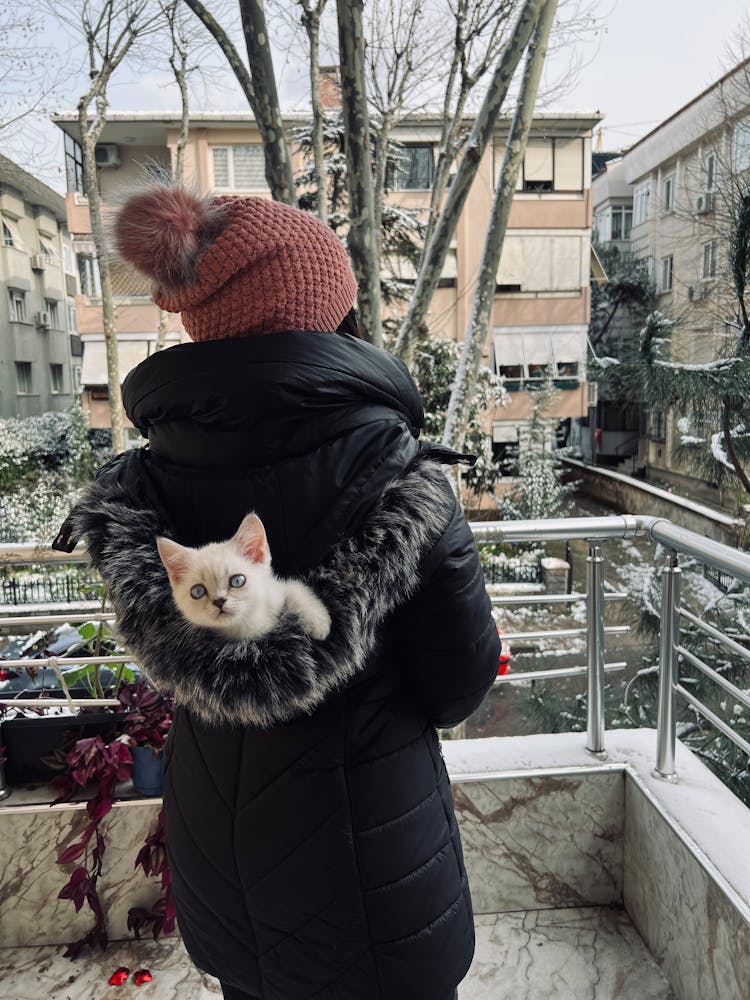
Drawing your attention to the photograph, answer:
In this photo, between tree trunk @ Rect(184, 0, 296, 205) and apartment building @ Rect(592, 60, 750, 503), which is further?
apartment building @ Rect(592, 60, 750, 503)

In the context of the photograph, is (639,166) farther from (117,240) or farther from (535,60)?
(117,240)

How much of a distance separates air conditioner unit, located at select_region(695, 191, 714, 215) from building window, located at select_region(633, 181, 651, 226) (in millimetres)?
9061

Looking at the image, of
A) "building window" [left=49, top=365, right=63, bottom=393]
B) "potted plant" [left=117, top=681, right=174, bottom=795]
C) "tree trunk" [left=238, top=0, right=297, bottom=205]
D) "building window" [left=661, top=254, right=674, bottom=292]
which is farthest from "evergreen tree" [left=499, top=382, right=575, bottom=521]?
"building window" [left=49, top=365, right=63, bottom=393]

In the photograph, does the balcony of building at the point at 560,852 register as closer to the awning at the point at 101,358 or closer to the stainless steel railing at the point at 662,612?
the stainless steel railing at the point at 662,612

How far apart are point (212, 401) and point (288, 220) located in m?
0.23

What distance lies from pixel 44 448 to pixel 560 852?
10945 mm

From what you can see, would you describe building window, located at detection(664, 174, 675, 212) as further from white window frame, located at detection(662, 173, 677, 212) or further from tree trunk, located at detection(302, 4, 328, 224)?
tree trunk, located at detection(302, 4, 328, 224)

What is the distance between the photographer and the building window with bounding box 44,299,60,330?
1566 centimetres

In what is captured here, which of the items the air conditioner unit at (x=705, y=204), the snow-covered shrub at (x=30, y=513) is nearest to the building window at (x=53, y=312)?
the snow-covered shrub at (x=30, y=513)

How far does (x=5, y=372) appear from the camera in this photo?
14164mm

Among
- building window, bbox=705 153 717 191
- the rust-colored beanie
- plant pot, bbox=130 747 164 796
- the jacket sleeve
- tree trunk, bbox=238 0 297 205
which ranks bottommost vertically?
plant pot, bbox=130 747 164 796

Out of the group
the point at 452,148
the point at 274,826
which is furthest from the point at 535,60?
the point at 274,826

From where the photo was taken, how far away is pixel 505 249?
41.6 feet

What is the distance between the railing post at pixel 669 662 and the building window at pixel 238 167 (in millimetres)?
11126
